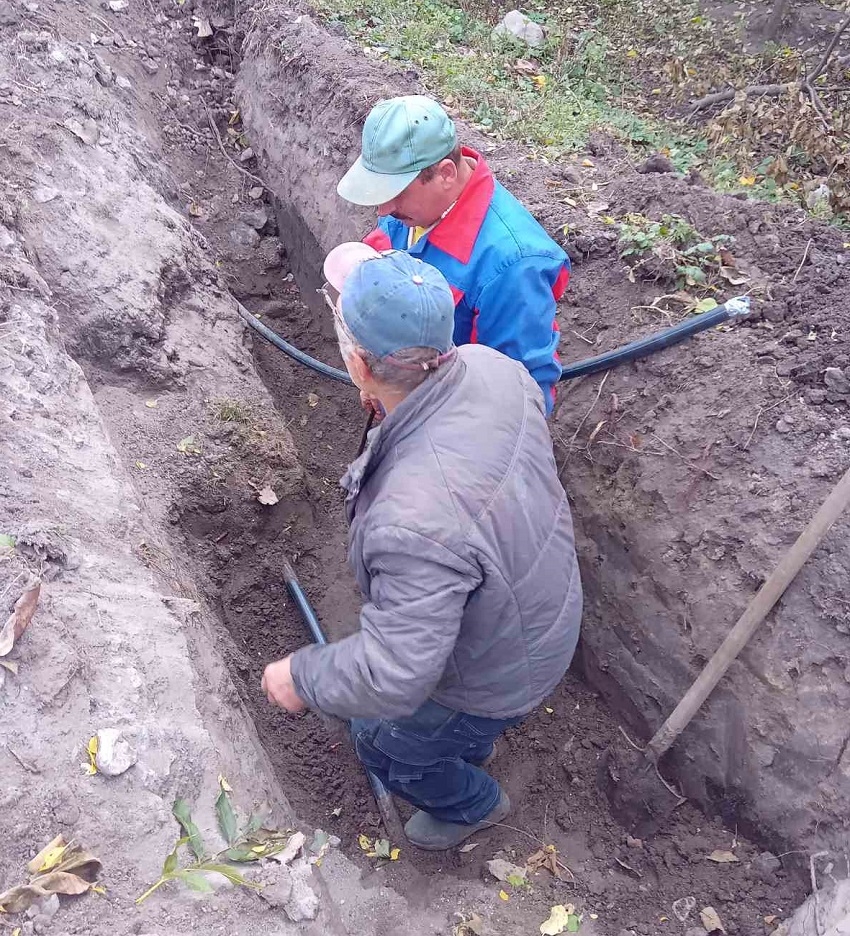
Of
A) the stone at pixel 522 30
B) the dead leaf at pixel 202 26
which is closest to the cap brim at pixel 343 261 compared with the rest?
the dead leaf at pixel 202 26

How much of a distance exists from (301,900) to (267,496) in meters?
2.10

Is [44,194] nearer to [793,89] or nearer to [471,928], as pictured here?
[471,928]

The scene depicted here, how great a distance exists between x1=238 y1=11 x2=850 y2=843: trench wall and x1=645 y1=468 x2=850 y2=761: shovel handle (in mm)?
126

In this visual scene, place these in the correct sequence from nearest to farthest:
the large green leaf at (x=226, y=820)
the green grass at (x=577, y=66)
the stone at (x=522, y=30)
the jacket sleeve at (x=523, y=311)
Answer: the large green leaf at (x=226, y=820), the jacket sleeve at (x=523, y=311), the green grass at (x=577, y=66), the stone at (x=522, y=30)

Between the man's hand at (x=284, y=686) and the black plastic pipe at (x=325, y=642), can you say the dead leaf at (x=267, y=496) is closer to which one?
the black plastic pipe at (x=325, y=642)

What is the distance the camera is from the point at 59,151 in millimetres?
4086

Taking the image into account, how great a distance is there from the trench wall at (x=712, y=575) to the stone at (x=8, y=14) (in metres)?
3.71

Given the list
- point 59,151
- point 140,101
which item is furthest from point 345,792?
point 140,101

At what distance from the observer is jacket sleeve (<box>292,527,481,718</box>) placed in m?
1.85

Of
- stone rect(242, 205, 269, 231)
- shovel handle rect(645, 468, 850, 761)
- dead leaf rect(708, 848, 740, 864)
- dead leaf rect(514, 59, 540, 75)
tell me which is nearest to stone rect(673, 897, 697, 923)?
dead leaf rect(708, 848, 740, 864)

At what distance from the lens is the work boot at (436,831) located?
127 inches

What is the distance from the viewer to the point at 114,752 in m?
1.97

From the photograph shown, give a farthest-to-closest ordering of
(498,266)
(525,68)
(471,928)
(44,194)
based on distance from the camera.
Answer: (525,68) < (44,194) < (471,928) < (498,266)

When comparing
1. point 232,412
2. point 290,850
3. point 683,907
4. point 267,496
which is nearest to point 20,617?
point 290,850
